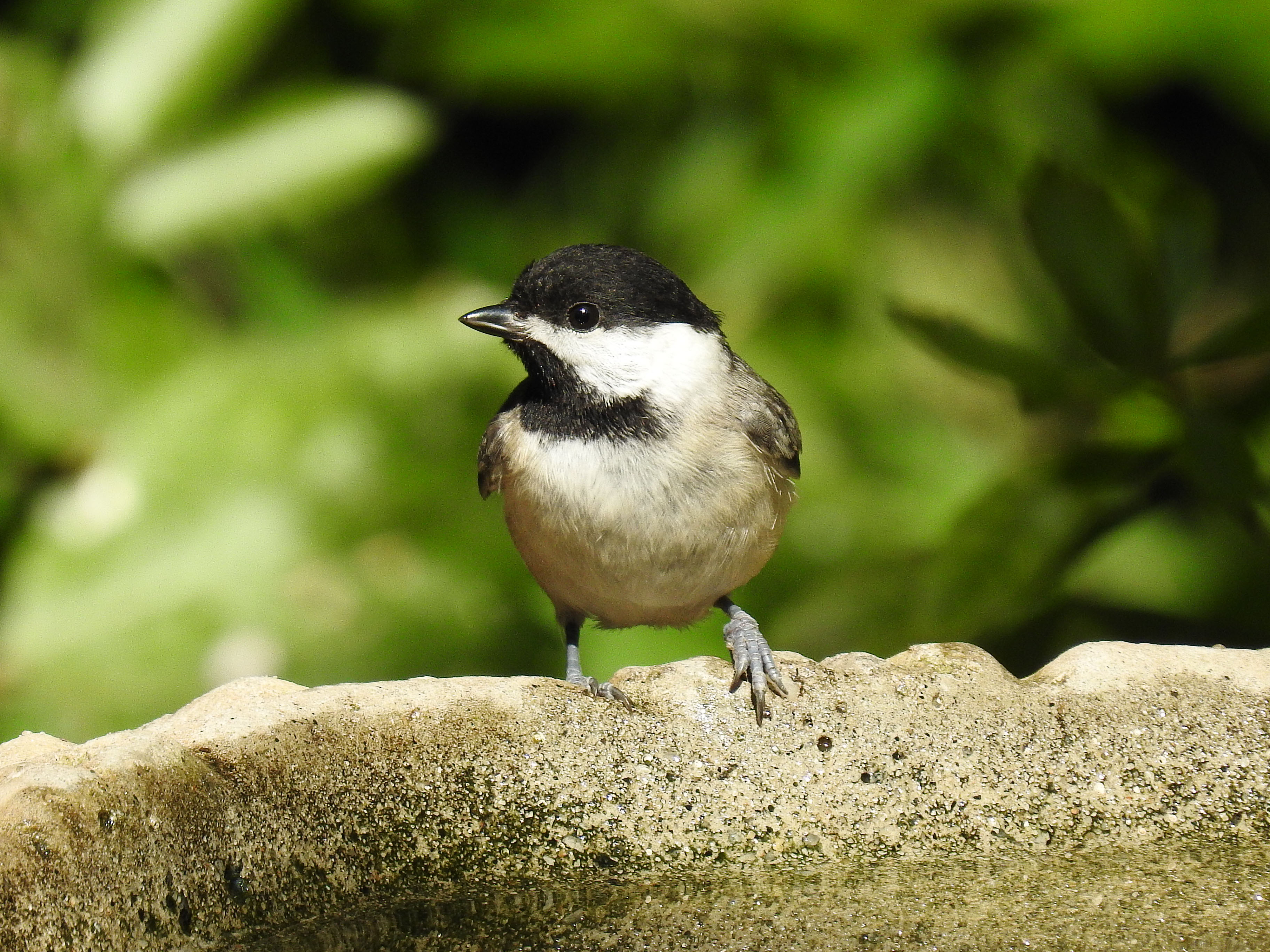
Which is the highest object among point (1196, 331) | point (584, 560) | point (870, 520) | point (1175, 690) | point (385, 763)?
point (1196, 331)

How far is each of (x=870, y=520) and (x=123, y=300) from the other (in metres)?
1.78

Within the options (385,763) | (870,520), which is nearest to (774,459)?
(870,520)

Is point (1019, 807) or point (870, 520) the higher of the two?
point (870, 520)

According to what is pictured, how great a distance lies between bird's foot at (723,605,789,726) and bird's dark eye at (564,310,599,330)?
562 mm

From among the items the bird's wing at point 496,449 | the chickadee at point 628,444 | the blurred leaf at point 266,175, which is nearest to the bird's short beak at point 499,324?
the chickadee at point 628,444

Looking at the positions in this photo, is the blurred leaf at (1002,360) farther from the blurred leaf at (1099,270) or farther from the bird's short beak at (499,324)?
the bird's short beak at (499,324)

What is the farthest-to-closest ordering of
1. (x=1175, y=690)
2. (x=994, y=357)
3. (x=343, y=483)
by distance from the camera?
(x=343, y=483), (x=994, y=357), (x=1175, y=690)

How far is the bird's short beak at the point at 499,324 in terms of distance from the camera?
1980 mm

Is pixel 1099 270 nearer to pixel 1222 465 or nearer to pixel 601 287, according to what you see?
pixel 1222 465

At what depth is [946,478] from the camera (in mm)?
2869

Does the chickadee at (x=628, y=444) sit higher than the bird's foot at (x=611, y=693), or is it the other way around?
the chickadee at (x=628, y=444)

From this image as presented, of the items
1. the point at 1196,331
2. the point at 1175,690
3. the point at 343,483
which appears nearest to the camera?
the point at 1175,690

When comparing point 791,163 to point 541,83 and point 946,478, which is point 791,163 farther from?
point 946,478

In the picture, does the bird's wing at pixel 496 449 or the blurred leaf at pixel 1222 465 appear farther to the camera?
the bird's wing at pixel 496 449
